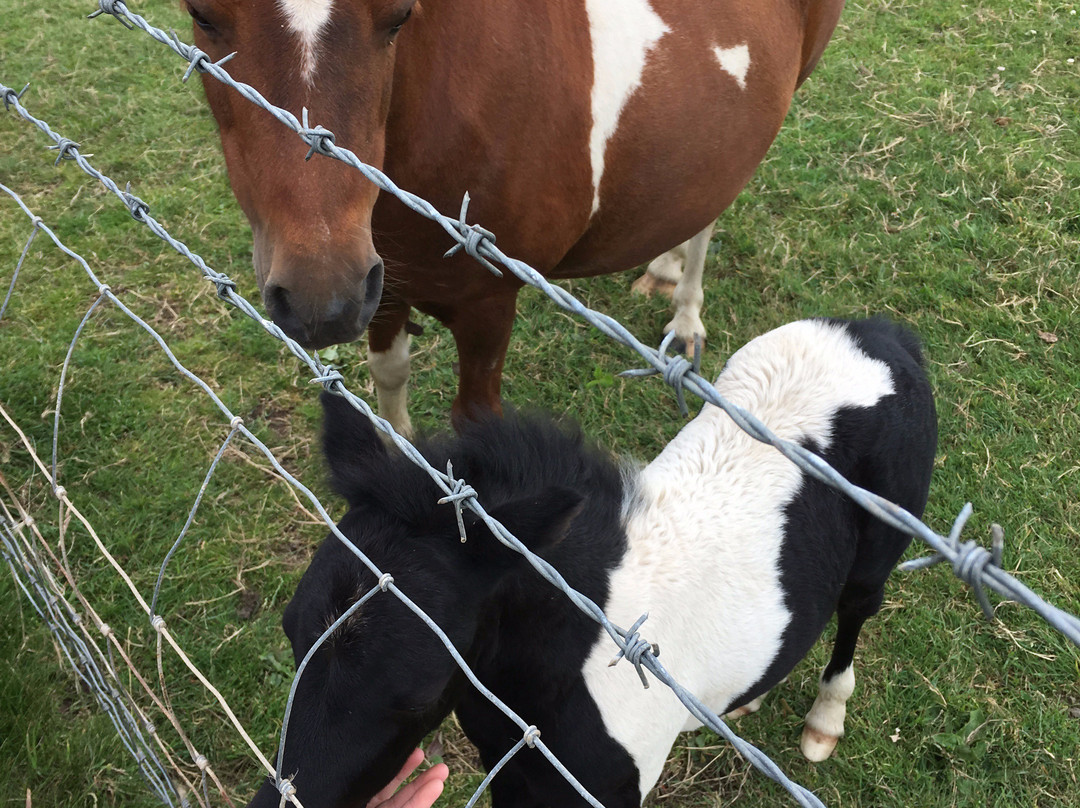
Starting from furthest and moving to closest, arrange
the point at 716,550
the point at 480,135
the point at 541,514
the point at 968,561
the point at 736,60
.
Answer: the point at 736,60
the point at 480,135
the point at 716,550
the point at 541,514
the point at 968,561

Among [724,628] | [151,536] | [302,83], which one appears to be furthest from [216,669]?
[302,83]

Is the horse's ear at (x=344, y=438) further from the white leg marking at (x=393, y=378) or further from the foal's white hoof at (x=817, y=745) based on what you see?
the foal's white hoof at (x=817, y=745)

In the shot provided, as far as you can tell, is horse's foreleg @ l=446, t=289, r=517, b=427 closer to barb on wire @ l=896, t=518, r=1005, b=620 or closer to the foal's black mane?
the foal's black mane

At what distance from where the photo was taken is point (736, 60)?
9.18 feet

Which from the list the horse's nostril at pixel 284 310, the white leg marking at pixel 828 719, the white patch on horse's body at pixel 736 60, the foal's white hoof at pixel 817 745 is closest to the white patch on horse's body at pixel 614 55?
the white patch on horse's body at pixel 736 60

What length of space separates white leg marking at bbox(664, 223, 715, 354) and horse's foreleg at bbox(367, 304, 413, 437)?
1.33 metres

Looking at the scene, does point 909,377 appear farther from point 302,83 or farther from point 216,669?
point 216,669

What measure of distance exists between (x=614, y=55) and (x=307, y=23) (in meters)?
1.17

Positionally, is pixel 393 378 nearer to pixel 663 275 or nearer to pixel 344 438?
pixel 344 438

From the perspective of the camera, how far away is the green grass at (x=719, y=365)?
253 cm

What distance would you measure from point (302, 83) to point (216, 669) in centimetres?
200

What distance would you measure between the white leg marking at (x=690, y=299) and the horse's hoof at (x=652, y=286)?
0.16 metres

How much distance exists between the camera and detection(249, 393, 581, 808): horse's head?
1.40 meters

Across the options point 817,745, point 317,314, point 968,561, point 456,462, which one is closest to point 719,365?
point 817,745
